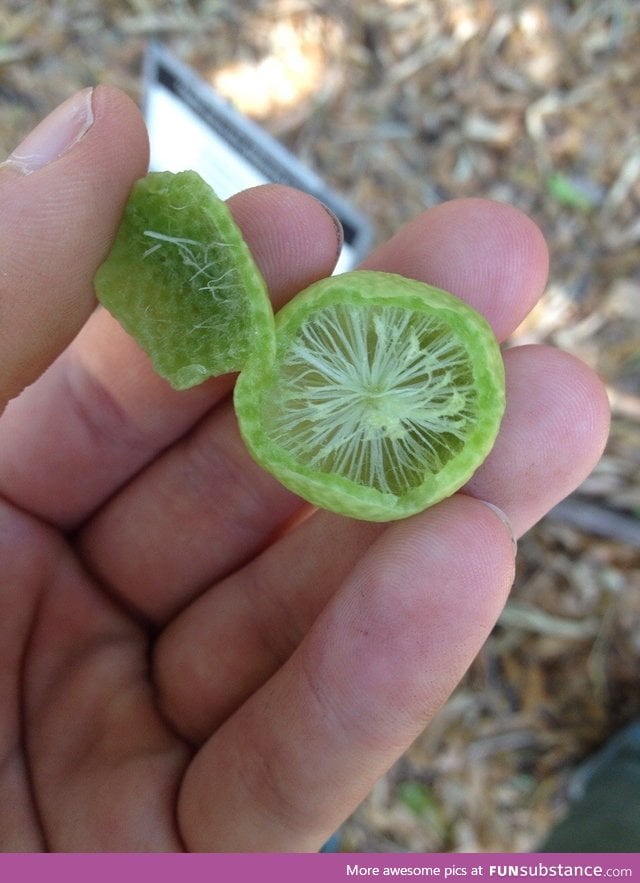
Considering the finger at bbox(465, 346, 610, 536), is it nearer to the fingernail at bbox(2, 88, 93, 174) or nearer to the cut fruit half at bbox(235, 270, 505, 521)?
the cut fruit half at bbox(235, 270, 505, 521)

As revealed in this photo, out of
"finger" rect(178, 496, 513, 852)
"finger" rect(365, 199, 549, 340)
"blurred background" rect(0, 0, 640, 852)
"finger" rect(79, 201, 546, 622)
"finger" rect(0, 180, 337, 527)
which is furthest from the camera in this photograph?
"blurred background" rect(0, 0, 640, 852)

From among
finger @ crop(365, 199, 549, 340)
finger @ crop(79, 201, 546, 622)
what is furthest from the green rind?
finger @ crop(365, 199, 549, 340)

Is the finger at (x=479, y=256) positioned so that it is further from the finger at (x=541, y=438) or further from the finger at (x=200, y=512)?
the finger at (x=541, y=438)

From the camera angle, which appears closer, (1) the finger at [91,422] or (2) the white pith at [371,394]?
(2) the white pith at [371,394]

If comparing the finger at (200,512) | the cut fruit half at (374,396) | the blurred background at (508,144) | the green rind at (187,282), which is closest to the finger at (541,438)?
the cut fruit half at (374,396)

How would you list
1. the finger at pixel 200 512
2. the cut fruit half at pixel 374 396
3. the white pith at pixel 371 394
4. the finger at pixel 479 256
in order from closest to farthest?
the cut fruit half at pixel 374 396 → the white pith at pixel 371 394 → the finger at pixel 479 256 → the finger at pixel 200 512

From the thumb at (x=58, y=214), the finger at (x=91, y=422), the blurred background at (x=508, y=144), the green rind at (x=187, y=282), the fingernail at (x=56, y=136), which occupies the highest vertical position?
the fingernail at (x=56, y=136)

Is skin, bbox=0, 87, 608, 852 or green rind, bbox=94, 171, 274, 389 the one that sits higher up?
green rind, bbox=94, 171, 274, 389

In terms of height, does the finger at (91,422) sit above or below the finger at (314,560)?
above
